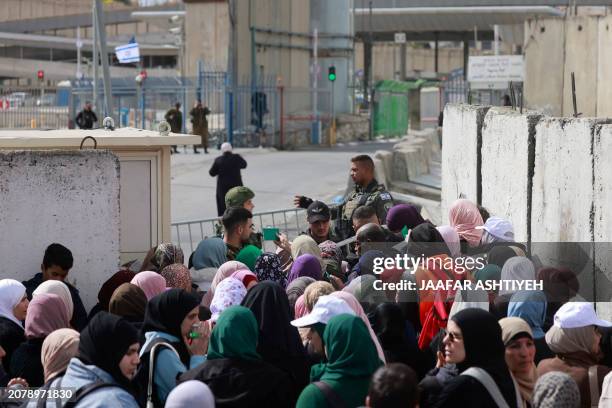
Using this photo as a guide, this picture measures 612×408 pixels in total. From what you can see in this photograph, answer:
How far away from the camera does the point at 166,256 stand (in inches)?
326

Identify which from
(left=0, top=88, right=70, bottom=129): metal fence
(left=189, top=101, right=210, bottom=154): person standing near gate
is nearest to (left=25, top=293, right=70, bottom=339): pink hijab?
(left=189, top=101, right=210, bottom=154): person standing near gate

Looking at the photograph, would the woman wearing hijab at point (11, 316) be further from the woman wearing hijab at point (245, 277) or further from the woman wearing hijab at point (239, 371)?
the woman wearing hijab at point (239, 371)

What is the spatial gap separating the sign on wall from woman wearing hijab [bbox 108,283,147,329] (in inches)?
1014

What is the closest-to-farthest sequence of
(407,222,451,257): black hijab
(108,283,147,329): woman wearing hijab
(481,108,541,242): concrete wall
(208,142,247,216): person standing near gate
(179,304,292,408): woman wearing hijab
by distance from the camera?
(179,304,292,408): woman wearing hijab → (108,283,147,329): woman wearing hijab → (407,222,451,257): black hijab → (481,108,541,242): concrete wall → (208,142,247,216): person standing near gate

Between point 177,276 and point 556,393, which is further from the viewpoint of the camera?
point 177,276

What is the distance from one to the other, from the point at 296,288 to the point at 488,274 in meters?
1.25

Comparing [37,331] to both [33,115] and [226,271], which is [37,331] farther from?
[33,115]

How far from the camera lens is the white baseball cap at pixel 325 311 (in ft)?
19.0

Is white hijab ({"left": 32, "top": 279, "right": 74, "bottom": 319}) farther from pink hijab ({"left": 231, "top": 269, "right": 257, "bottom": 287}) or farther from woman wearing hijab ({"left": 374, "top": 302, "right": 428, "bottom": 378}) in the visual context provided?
woman wearing hijab ({"left": 374, "top": 302, "right": 428, "bottom": 378})

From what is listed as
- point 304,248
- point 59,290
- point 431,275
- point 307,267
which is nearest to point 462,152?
point 304,248

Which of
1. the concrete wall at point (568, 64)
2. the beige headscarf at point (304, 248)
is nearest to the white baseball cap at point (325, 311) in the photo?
the beige headscarf at point (304, 248)

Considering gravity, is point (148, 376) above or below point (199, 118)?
below

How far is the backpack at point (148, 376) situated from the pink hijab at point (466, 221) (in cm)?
349

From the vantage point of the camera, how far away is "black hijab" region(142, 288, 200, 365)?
6066 millimetres
